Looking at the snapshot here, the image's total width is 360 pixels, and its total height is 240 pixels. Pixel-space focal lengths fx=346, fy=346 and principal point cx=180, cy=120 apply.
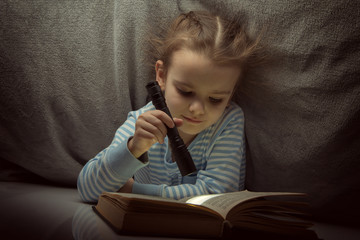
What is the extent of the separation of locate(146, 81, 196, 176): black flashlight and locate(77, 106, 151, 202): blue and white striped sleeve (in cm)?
10

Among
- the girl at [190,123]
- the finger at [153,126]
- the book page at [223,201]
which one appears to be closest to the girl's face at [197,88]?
the girl at [190,123]

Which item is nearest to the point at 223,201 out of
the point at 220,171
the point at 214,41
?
the point at 220,171

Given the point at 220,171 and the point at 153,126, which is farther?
the point at 220,171

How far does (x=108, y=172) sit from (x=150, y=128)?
0.49 feet

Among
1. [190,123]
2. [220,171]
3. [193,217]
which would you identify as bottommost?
[193,217]

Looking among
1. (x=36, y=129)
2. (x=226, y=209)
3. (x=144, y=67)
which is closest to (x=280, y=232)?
(x=226, y=209)

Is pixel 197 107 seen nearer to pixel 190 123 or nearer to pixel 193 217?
pixel 190 123

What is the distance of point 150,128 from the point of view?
0.78 metres

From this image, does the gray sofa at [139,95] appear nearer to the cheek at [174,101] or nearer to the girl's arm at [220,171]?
the girl's arm at [220,171]

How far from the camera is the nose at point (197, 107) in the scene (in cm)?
85

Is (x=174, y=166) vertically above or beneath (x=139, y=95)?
beneath

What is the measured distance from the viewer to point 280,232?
65cm

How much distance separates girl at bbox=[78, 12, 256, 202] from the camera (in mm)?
810

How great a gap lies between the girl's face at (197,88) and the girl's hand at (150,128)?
0.29 feet
